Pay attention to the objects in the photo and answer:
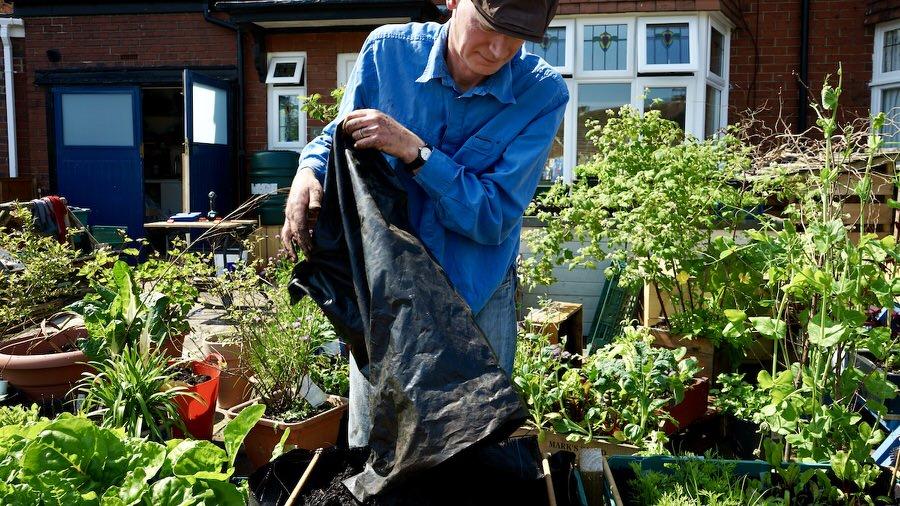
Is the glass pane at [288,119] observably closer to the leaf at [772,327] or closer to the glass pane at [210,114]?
the glass pane at [210,114]

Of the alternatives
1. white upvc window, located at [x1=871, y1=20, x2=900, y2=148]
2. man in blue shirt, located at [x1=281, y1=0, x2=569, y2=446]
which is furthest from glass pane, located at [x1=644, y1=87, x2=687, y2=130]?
man in blue shirt, located at [x1=281, y1=0, x2=569, y2=446]

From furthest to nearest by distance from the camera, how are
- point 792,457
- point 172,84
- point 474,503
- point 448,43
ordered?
point 172,84 < point 792,457 < point 448,43 < point 474,503

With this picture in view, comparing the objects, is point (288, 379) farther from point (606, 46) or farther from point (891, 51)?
point (891, 51)

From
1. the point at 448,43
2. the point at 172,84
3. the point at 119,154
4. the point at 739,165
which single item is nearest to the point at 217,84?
the point at 172,84

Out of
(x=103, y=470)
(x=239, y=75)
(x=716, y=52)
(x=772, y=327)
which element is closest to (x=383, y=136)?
(x=103, y=470)

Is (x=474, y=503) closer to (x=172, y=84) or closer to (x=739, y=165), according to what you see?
(x=739, y=165)

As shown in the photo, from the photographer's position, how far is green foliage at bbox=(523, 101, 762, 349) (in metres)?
4.17

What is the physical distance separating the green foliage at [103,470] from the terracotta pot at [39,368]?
2.02 meters

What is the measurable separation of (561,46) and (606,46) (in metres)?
0.49

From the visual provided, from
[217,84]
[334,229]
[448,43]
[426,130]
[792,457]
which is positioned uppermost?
[217,84]

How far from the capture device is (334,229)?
2168 mm

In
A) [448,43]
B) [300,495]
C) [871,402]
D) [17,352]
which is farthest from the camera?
[17,352]

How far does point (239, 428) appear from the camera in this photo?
7.33ft

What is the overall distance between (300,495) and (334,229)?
2.32 ft
